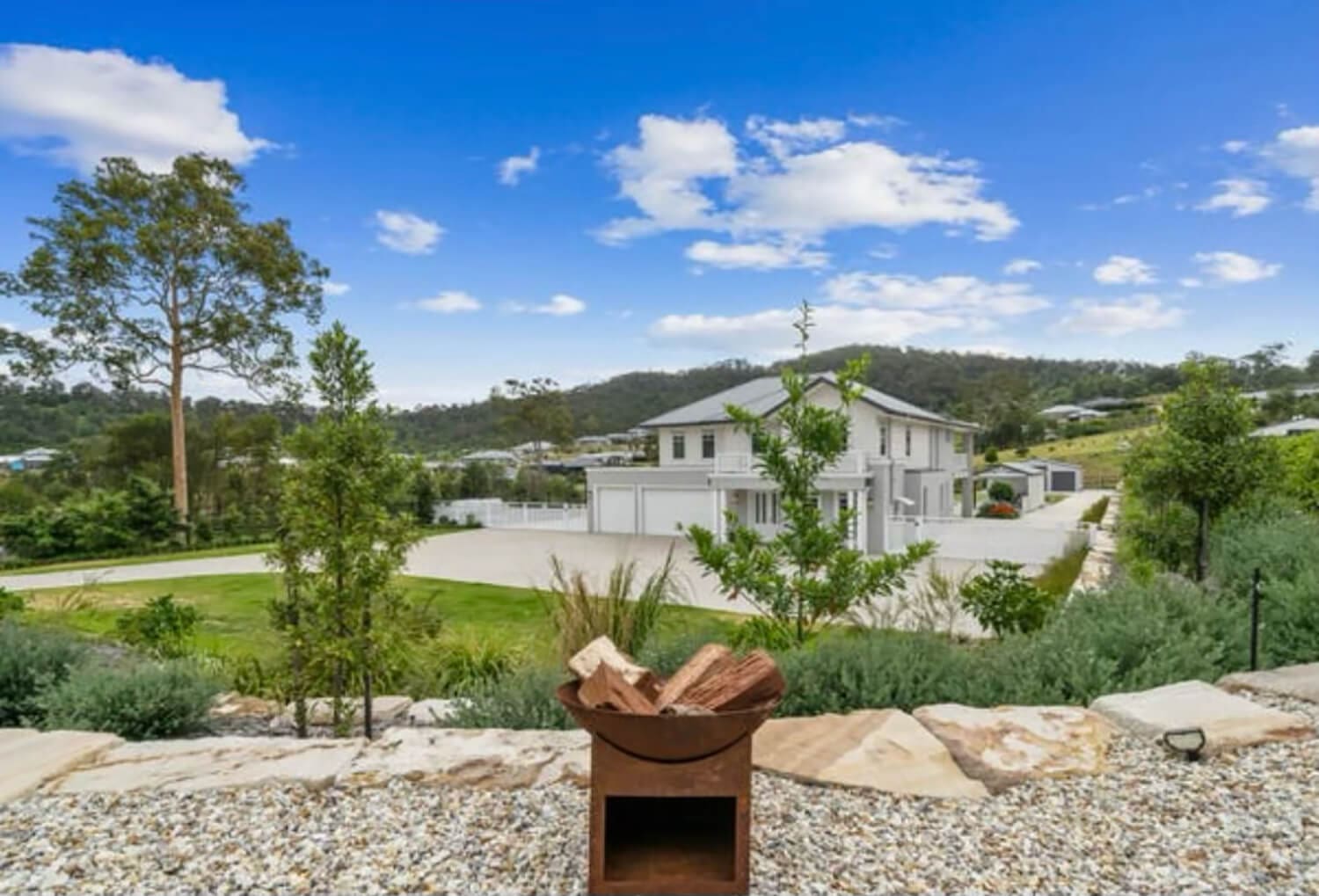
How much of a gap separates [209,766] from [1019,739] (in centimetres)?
290

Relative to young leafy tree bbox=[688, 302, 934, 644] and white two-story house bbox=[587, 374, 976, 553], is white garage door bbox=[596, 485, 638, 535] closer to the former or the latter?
white two-story house bbox=[587, 374, 976, 553]

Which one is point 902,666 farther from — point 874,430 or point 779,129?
point 874,430

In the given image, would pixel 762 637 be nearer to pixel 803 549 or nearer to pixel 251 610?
pixel 803 549

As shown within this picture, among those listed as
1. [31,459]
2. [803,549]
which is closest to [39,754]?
[803,549]

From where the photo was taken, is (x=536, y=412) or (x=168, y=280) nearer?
(x=168, y=280)

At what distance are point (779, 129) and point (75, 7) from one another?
8.58 m

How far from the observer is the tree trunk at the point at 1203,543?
745 cm

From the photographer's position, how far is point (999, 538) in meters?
13.8

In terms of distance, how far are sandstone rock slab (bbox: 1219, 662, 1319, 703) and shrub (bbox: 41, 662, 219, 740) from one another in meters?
4.78

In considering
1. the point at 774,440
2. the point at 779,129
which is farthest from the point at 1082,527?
the point at 774,440

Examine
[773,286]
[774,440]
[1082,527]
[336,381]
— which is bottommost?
[1082,527]

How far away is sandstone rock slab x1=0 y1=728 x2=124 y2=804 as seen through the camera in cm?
247

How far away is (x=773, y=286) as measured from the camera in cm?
1546

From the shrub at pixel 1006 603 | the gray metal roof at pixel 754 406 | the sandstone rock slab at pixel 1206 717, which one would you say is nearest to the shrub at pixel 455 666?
the sandstone rock slab at pixel 1206 717
